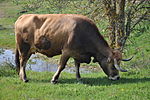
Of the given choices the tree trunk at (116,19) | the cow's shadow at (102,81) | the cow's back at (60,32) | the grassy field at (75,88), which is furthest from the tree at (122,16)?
the cow's back at (60,32)

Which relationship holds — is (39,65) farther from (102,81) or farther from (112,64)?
(112,64)

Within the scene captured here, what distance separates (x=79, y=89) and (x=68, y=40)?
200 cm

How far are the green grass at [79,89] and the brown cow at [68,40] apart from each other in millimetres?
500

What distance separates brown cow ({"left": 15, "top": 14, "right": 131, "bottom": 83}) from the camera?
1158 cm

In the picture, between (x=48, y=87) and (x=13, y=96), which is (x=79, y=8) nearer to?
(x=48, y=87)

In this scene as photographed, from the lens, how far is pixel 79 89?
10.4m

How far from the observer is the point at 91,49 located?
1178 cm

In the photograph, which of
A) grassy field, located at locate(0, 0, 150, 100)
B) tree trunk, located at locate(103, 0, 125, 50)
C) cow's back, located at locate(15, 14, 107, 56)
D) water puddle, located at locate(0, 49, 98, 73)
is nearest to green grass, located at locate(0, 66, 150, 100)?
grassy field, located at locate(0, 0, 150, 100)

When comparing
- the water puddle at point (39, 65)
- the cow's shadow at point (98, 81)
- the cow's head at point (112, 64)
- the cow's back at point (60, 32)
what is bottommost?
the water puddle at point (39, 65)

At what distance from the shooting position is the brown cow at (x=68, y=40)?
11.6 m

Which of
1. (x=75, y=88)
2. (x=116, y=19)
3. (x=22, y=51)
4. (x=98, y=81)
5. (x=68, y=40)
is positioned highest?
(x=68, y=40)

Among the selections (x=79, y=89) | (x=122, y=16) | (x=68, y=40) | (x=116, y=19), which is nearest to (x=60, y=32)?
(x=68, y=40)

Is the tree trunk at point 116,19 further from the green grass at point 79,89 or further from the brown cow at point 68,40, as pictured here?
the brown cow at point 68,40

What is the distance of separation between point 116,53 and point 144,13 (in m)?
3.39
